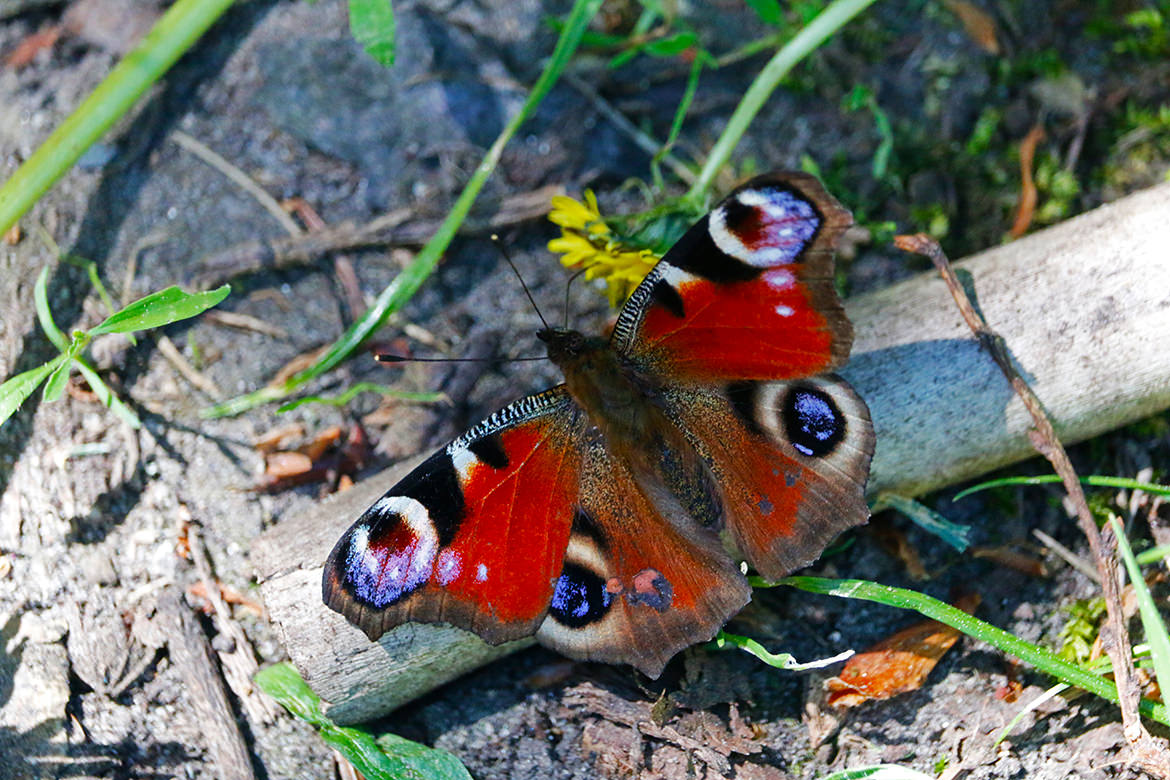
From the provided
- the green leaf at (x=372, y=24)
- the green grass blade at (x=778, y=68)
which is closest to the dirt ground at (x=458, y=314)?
the green grass blade at (x=778, y=68)

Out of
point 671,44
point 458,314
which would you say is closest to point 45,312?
point 458,314

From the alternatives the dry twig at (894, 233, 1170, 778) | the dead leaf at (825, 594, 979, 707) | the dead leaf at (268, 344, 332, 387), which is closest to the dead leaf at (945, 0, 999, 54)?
the dry twig at (894, 233, 1170, 778)

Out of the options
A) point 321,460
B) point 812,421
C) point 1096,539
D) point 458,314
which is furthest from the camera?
point 458,314

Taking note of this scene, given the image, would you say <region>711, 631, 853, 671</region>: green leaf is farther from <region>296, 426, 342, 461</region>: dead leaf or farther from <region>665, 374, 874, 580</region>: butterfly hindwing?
<region>296, 426, 342, 461</region>: dead leaf

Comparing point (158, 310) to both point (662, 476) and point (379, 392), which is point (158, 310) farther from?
point (662, 476)

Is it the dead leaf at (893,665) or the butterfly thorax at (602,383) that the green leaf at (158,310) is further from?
the dead leaf at (893,665)
